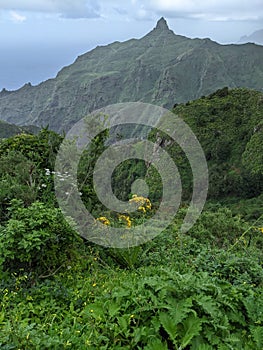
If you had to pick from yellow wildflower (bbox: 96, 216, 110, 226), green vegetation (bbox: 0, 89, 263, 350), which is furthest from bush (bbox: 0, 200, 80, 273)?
yellow wildflower (bbox: 96, 216, 110, 226)

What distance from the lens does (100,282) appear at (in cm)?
414

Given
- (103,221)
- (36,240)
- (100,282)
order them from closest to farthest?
(36,240) < (100,282) < (103,221)

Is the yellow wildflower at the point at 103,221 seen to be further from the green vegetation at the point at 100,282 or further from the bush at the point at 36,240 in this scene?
the bush at the point at 36,240

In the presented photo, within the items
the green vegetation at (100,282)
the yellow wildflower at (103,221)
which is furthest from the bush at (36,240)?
the yellow wildflower at (103,221)

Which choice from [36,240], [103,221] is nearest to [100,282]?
[36,240]

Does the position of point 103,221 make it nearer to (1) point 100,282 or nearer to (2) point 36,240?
(1) point 100,282

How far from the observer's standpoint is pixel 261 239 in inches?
337

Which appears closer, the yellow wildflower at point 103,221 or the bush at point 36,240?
the bush at point 36,240

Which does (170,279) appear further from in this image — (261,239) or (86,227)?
(261,239)

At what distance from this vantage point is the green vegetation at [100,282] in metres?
2.95

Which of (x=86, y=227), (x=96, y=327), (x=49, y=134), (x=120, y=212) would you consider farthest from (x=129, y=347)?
(x=49, y=134)

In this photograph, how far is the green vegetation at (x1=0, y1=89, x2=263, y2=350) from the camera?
116 inches

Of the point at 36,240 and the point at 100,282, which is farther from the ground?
the point at 36,240

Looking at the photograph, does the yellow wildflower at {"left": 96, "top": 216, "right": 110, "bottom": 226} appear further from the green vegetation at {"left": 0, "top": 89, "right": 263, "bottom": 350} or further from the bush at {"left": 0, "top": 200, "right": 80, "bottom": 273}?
the bush at {"left": 0, "top": 200, "right": 80, "bottom": 273}
